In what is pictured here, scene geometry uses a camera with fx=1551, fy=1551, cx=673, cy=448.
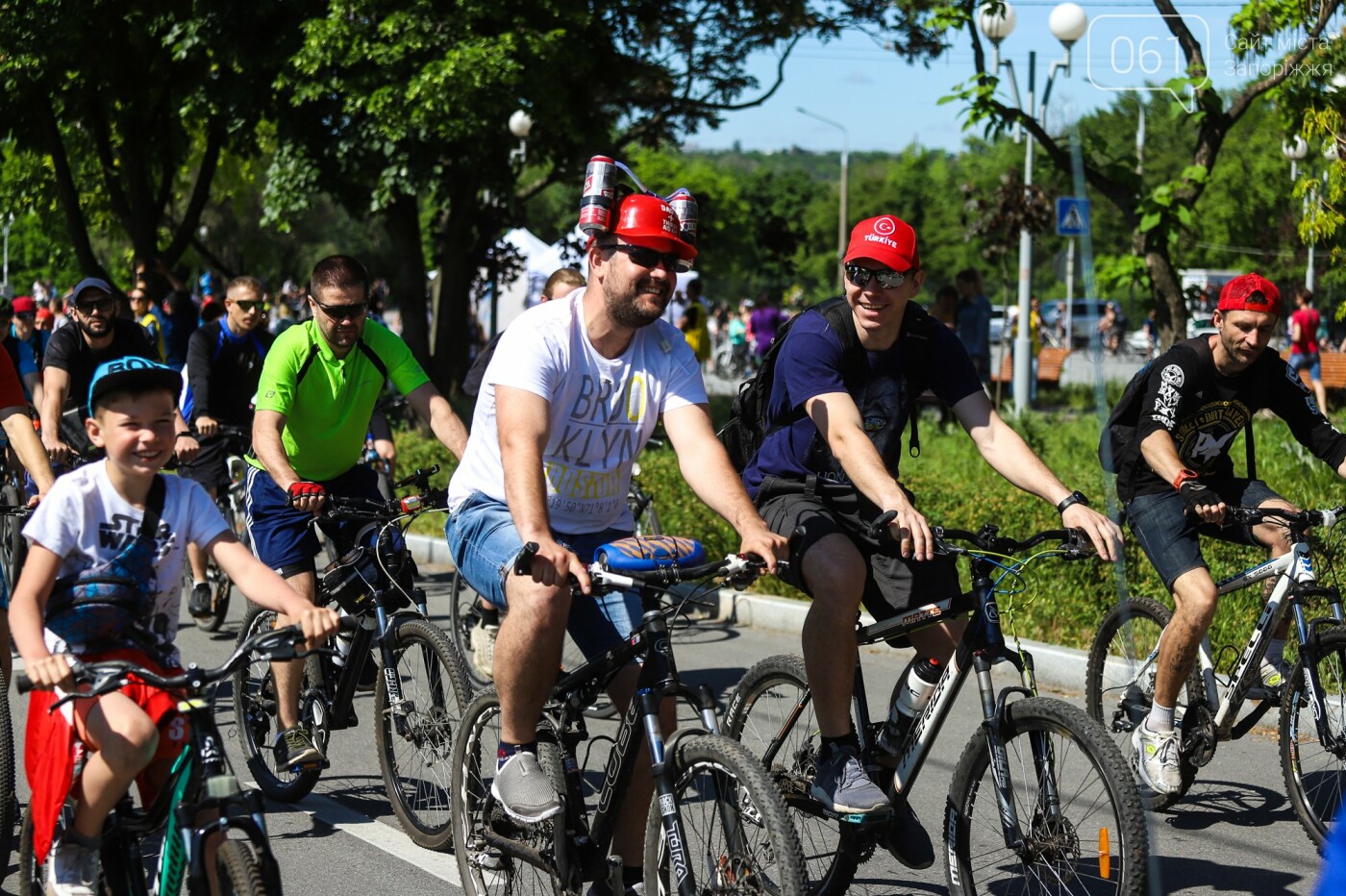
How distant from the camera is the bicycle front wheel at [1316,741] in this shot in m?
5.13

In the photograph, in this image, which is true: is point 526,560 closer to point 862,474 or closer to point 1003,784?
point 862,474

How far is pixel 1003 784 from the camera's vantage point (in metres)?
3.95

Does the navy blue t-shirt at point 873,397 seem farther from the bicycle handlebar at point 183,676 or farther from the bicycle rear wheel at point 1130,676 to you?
the bicycle handlebar at point 183,676

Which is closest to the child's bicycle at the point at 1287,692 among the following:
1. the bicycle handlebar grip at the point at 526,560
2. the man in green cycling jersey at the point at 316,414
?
the man in green cycling jersey at the point at 316,414

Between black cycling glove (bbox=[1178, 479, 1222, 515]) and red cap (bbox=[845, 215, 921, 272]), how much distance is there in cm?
137

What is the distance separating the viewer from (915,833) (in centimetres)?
432

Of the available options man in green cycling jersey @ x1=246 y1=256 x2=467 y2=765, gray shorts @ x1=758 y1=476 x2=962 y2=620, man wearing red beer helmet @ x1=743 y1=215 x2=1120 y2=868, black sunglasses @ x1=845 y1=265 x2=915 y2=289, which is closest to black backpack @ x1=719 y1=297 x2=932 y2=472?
man wearing red beer helmet @ x1=743 y1=215 x2=1120 y2=868

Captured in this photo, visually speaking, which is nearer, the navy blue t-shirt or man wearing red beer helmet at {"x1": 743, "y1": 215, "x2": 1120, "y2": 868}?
man wearing red beer helmet at {"x1": 743, "y1": 215, "x2": 1120, "y2": 868}

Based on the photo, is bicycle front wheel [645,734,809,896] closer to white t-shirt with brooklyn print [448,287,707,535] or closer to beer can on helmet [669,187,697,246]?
white t-shirt with brooklyn print [448,287,707,535]

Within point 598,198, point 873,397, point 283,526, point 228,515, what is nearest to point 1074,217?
point 873,397

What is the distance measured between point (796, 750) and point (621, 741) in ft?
3.32

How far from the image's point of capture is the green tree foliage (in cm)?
1609

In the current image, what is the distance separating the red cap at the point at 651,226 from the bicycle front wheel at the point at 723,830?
1.23m

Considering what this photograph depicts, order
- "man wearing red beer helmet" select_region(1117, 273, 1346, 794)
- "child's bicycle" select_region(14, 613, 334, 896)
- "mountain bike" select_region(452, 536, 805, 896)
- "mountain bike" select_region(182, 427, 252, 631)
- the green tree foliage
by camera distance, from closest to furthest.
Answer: "child's bicycle" select_region(14, 613, 334, 896)
"mountain bike" select_region(452, 536, 805, 896)
"man wearing red beer helmet" select_region(1117, 273, 1346, 794)
"mountain bike" select_region(182, 427, 252, 631)
the green tree foliage
